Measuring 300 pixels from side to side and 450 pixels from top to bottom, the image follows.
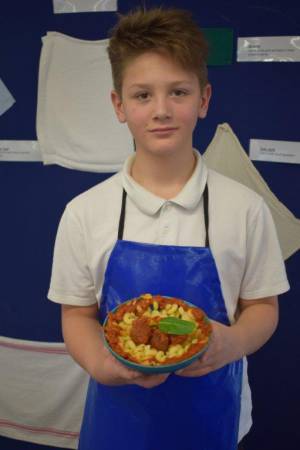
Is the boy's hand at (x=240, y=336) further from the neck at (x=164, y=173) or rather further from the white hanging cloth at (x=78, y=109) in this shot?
the white hanging cloth at (x=78, y=109)

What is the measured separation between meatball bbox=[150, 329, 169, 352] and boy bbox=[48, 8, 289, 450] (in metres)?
0.19

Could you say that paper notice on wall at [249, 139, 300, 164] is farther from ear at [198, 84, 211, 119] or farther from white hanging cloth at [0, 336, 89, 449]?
white hanging cloth at [0, 336, 89, 449]

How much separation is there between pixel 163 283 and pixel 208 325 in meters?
0.17

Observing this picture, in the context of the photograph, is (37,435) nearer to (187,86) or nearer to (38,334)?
(38,334)

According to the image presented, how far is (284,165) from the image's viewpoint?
120 cm

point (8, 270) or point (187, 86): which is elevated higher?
point (187, 86)

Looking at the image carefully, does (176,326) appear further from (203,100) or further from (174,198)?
(203,100)

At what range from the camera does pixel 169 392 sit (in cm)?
87

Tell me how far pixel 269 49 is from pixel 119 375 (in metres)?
0.89

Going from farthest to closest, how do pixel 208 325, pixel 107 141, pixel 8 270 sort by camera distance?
pixel 8 270, pixel 107 141, pixel 208 325

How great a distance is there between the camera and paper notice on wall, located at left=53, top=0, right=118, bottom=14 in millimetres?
1207

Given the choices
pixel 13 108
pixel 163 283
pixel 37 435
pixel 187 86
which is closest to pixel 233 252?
pixel 163 283

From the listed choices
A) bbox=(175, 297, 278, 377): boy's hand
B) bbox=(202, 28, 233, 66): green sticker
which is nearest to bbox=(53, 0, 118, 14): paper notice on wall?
bbox=(202, 28, 233, 66): green sticker

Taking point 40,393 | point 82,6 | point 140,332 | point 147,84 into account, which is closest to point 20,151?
point 82,6
